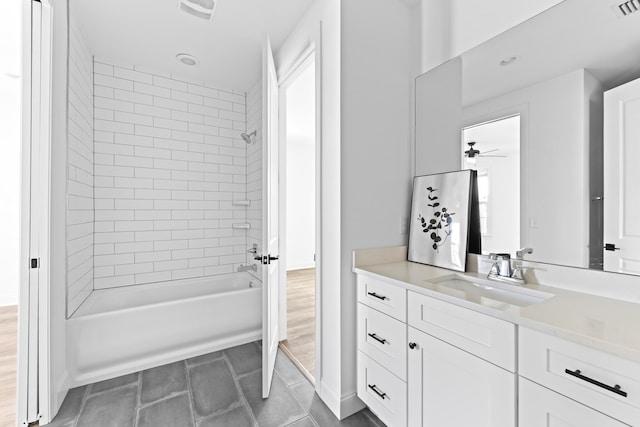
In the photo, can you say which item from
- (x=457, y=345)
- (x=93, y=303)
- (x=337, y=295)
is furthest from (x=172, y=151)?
(x=457, y=345)

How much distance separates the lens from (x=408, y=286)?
4.34ft

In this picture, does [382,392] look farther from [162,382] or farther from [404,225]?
[162,382]

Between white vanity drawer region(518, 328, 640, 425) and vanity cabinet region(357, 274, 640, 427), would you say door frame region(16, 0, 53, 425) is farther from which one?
white vanity drawer region(518, 328, 640, 425)

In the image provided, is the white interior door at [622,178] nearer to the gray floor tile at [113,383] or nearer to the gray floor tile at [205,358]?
the gray floor tile at [205,358]

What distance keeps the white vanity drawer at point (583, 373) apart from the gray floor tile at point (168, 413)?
1.76 m

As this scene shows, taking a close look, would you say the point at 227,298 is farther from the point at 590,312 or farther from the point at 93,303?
the point at 590,312

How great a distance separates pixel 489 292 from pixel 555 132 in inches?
31.2

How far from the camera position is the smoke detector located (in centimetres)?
191

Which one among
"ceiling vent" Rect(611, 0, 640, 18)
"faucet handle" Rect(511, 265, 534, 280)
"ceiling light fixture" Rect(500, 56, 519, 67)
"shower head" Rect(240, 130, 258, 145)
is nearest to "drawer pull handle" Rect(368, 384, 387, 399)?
"faucet handle" Rect(511, 265, 534, 280)

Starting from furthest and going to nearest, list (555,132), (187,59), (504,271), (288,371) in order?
(187,59), (288,371), (504,271), (555,132)

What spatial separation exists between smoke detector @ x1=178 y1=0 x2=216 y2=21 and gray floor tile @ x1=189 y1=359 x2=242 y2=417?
2.64 meters

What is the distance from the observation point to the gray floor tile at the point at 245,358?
85.5 inches

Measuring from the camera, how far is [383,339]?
149 cm

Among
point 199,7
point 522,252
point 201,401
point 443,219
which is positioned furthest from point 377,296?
point 199,7
